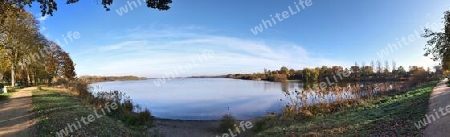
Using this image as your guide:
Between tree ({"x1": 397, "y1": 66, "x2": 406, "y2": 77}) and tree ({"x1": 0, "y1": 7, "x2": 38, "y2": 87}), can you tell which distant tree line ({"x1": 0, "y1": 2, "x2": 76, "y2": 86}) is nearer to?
tree ({"x1": 0, "y1": 7, "x2": 38, "y2": 87})

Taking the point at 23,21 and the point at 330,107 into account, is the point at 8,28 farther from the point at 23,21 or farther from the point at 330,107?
the point at 330,107

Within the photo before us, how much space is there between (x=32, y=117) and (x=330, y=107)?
14.4 metres

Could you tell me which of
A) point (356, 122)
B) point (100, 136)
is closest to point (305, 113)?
point (356, 122)

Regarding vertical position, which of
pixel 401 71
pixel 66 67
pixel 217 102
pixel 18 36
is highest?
pixel 18 36

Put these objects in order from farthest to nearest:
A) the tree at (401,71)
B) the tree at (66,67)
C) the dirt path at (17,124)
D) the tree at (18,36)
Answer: the tree at (401,71), the tree at (66,67), the tree at (18,36), the dirt path at (17,124)

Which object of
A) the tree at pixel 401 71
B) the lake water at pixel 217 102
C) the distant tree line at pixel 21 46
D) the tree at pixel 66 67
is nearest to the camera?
the lake water at pixel 217 102

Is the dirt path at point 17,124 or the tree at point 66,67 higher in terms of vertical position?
the tree at point 66,67

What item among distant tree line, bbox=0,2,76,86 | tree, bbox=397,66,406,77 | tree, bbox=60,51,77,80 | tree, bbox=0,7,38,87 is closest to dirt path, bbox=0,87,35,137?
distant tree line, bbox=0,2,76,86

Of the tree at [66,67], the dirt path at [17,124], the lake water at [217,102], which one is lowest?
the lake water at [217,102]

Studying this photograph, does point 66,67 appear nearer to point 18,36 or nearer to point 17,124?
point 18,36

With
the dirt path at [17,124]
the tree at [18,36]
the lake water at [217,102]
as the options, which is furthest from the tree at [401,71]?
the dirt path at [17,124]

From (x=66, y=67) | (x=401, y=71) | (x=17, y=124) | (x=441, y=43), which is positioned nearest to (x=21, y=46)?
(x=66, y=67)

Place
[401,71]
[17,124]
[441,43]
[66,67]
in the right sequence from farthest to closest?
[401,71]
[66,67]
[441,43]
[17,124]

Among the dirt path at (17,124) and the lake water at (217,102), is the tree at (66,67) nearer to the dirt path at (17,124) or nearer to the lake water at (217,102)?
the lake water at (217,102)
